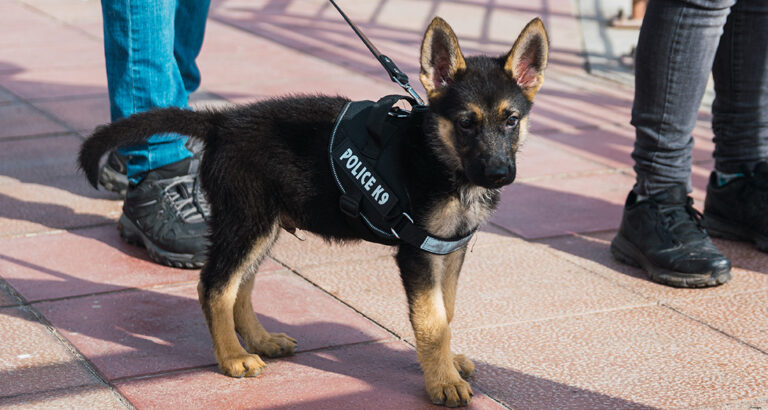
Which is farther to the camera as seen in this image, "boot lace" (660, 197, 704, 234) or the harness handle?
"boot lace" (660, 197, 704, 234)

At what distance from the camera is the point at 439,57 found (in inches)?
138

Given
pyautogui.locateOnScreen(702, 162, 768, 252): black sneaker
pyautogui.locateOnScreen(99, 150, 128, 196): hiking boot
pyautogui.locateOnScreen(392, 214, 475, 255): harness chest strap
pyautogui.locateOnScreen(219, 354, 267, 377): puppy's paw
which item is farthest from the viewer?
pyautogui.locateOnScreen(99, 150, 128, 196): hiking boot

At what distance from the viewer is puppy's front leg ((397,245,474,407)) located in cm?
338

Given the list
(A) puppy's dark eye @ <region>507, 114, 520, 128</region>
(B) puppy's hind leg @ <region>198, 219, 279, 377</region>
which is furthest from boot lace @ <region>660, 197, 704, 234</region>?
(B) puppy's hind leg @ <region>198, 219, 279, 377</region>

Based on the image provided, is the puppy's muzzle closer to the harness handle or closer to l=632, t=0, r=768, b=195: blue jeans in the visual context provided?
the harness handle

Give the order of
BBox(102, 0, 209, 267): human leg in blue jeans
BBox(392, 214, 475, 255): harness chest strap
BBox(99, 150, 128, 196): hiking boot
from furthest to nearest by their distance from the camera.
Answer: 1. BBox(99, 150, 128, 196): hiking boot
2. BBox(102, 0, 209, 267): human leg in blue jeans
3. BBox(392, 214, 475, 255): harness chest strap

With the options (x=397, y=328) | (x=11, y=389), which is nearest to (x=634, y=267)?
(x=397, y=328)

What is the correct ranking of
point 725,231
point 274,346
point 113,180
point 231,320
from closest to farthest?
1. point 231,320
2. point 274,346
3. point 725,231
4. point 113,180

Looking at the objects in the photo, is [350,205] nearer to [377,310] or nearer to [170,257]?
[377,310]

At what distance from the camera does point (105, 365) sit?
3650 mm

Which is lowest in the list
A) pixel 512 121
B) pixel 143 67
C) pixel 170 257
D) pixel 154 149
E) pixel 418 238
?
pixel 170 257

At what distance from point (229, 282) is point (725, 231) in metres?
2.91

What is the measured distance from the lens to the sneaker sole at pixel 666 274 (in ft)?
14.8

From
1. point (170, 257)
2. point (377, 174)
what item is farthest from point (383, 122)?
point (170, 257)
